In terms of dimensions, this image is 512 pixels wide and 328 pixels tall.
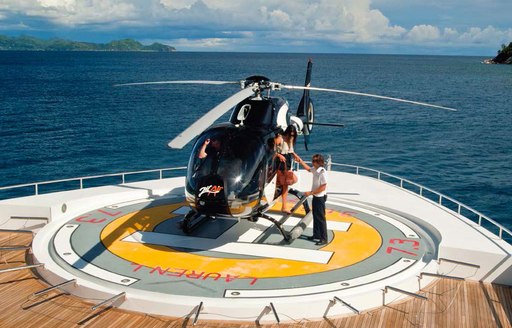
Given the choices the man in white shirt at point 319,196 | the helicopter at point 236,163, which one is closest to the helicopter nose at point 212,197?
the helicopter at point 236,163

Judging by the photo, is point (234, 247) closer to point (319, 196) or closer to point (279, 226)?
point (279, 226)

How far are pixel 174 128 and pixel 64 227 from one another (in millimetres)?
43138

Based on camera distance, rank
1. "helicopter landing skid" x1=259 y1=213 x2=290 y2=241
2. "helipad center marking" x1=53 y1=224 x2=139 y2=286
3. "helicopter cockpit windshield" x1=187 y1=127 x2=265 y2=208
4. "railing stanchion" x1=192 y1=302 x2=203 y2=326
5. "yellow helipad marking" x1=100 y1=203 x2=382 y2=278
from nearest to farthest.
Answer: "railing stanchion" x1=192 y1=302 x2=203 y2=326 < "helipad center marking" x1=53 y1=224 x2=139 y2=286 < "yellow helipad marking" x1=100 y1=203 x2=382 y2=278 < "helicopter cockpit windshield" x1=187 y1=127 x2=265 y2=208 < "helicopter landing skid" x1=259 y1=213 x2=290 y2=241

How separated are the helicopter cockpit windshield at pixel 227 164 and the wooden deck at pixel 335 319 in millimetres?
3322

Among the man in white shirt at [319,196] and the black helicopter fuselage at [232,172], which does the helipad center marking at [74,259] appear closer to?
the black helicopter fuselage at [232,172]

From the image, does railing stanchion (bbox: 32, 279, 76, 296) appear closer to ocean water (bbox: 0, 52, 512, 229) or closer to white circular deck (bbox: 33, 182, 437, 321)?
white circular deck (bbox: 33, 182, 437, 321)

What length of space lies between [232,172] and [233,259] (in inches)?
82.1

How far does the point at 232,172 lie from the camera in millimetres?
11781

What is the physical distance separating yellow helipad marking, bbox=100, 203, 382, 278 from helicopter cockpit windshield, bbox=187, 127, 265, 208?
1567 millimetres

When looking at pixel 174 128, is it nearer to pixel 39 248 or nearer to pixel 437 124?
pixel 437 124

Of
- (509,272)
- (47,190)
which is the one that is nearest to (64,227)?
(509,272)

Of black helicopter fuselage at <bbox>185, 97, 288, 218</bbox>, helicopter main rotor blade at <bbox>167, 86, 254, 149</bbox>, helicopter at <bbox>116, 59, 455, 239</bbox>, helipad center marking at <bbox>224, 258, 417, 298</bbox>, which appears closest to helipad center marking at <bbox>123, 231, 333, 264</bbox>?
helicopter at <bbox>116, 59, 455, 239</bbox>

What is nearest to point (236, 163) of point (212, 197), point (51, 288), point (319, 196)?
point (212, 197)

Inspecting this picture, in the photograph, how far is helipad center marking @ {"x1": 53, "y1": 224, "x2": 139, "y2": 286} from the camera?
10.6 meters
